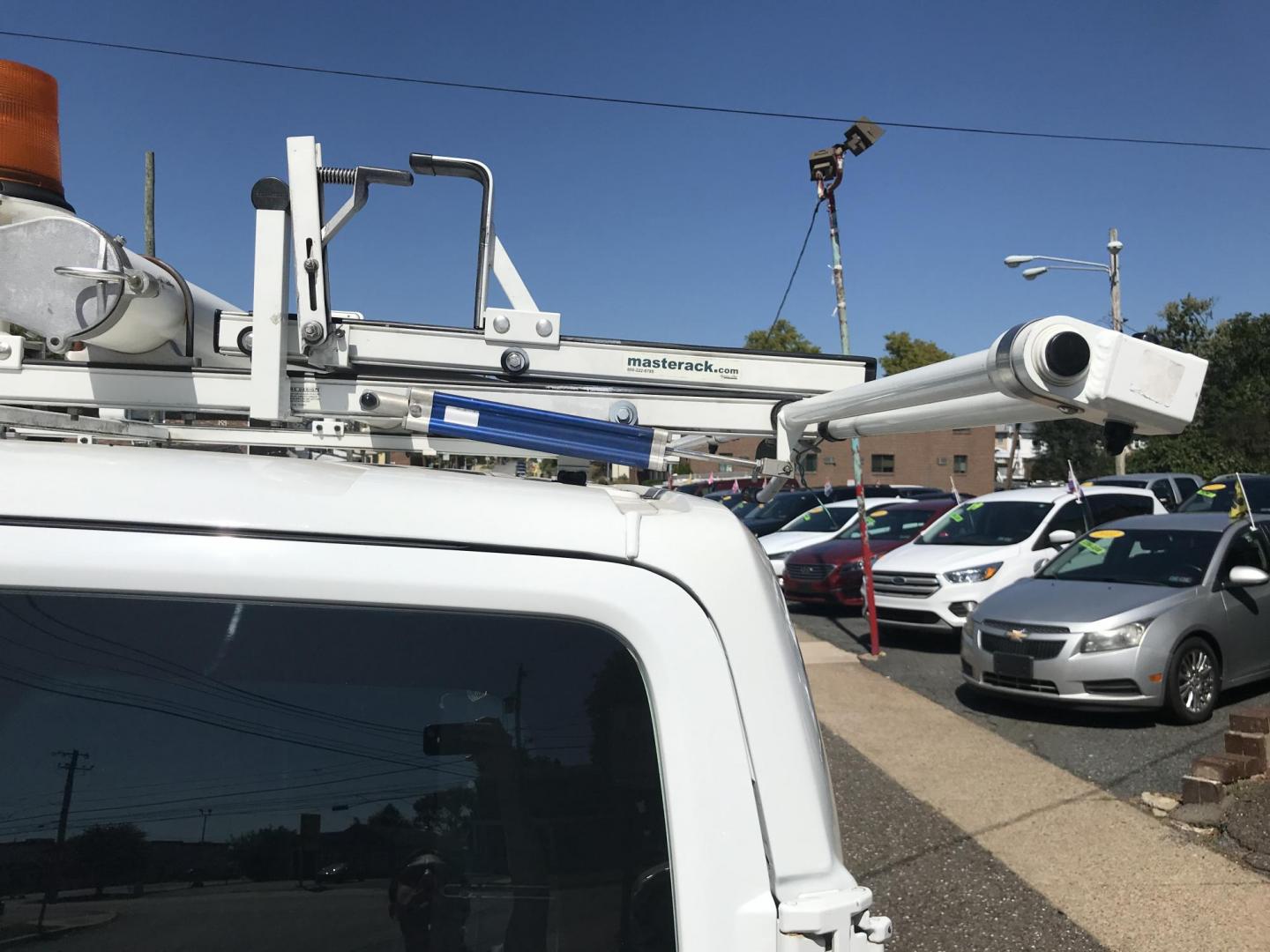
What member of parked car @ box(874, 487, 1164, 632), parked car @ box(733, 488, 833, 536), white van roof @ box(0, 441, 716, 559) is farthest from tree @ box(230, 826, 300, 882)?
parked car @ box(733, 488, 833, 536)

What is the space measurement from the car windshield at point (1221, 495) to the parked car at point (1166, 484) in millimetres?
1491

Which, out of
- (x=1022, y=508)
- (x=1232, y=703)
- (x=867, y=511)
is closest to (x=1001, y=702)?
(x=1232, y=703)

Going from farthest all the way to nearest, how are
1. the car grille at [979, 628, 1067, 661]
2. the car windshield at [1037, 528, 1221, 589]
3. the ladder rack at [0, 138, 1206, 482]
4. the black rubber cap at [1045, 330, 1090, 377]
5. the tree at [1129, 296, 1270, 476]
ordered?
the tree at [1129, 296, 1270, 476], the car windshield at [1037, 528, 1221, 589], the car grille at [979, 628, 1067, 661], the ladder rack at [0, 138, 1206, 482], the black rubber cap at [1045, 330, 1090, 377]

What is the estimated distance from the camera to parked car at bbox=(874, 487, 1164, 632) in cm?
1102

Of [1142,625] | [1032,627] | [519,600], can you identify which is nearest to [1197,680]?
[1142,625]

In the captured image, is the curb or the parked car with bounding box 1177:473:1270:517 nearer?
the curb

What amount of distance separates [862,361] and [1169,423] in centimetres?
126

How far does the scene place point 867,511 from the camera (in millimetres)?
15023

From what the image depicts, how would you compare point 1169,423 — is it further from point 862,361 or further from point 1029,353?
point 862,361

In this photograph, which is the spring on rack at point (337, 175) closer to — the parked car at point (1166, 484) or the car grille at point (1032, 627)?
the car grille at point (1032, 627)

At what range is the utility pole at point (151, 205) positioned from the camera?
41.5 ft

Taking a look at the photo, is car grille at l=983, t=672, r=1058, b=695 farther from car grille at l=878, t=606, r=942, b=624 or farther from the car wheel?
car grille at l=878, t=606, r=942, b=624

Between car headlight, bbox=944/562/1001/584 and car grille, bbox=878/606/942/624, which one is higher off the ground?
car headlight, bbox=944/562/1001/584

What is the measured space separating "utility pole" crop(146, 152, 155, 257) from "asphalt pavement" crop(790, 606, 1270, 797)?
10297 millimetres
